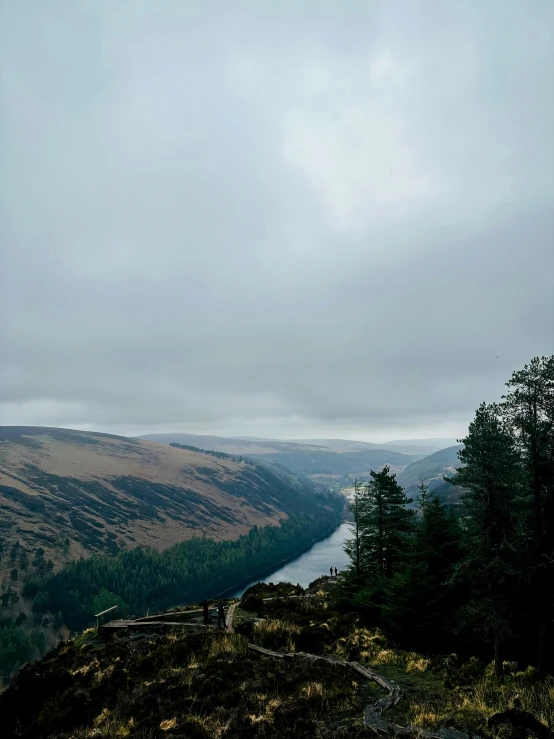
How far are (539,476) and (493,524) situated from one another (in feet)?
11.7

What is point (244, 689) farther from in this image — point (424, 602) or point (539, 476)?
point (539, 476)

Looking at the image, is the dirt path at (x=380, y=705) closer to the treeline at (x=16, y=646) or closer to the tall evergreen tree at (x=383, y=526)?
the tall evergreen tree at (x=383, y=526)

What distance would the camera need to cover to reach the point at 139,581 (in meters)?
158

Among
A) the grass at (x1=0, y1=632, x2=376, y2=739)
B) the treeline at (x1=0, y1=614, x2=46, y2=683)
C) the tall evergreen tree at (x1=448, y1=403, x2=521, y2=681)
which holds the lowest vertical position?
the treeline at (x1=0, y1=614, x2=46, y2=683)

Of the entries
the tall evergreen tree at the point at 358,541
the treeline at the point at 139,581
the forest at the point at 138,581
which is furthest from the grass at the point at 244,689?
the treeline at the point at 139,581

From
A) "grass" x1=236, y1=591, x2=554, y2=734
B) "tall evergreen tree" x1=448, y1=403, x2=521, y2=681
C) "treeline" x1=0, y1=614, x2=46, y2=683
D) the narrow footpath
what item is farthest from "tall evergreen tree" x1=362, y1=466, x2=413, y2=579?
"treeline" x1=0, y1=614, x2=46, y2=683

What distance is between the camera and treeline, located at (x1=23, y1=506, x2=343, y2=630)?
139 metres

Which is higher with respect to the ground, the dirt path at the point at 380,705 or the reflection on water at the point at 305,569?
the dirt path at the point at 380,705

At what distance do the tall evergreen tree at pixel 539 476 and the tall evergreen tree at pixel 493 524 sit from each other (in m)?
0.76

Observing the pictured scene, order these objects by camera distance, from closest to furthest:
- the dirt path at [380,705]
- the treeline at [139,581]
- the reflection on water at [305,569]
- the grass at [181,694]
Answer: the dirt path at [380,705], the grass at [181,694], the treeline at [139,581], the reflection on water at [305,569]

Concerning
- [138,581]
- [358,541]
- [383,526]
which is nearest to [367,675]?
[383,526]

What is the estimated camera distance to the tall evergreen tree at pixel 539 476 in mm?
20297

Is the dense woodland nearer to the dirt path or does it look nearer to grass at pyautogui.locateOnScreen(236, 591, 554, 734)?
grass at pyautogui.locateOnScreen(236, 591, 554, 734)

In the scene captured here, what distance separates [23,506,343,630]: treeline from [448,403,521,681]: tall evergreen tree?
145 m
